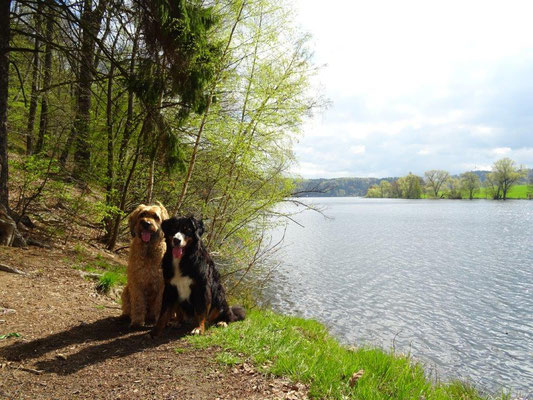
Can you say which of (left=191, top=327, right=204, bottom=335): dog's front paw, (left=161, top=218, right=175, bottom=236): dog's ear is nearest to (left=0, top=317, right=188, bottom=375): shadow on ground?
(left=191, top=327, right=204, bottom=335): dog's front paw

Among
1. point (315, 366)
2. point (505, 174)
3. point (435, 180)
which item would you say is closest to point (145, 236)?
point (315, 366)

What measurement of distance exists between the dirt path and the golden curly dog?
0.38 m

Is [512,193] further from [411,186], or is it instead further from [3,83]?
[3,83]

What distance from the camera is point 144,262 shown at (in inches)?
179

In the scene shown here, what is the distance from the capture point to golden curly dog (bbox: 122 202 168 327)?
452cm

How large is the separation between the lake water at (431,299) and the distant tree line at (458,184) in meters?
85.6

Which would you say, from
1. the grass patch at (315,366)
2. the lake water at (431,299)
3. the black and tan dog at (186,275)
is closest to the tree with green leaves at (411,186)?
the lake water at (431,299)

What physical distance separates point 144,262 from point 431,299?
11.9 m

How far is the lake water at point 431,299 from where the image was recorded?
27.6 feet

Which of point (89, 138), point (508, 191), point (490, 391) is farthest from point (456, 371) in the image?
point (508, 191)

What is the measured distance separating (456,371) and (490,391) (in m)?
0.81

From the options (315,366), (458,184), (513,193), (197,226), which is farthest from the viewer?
(458,184)

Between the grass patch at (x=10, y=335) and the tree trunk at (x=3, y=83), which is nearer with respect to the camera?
the grass patch at (x=10, y=335)

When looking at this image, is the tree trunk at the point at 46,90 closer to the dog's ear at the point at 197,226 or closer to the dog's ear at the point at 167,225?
the dog's ear at the point at 167,225
